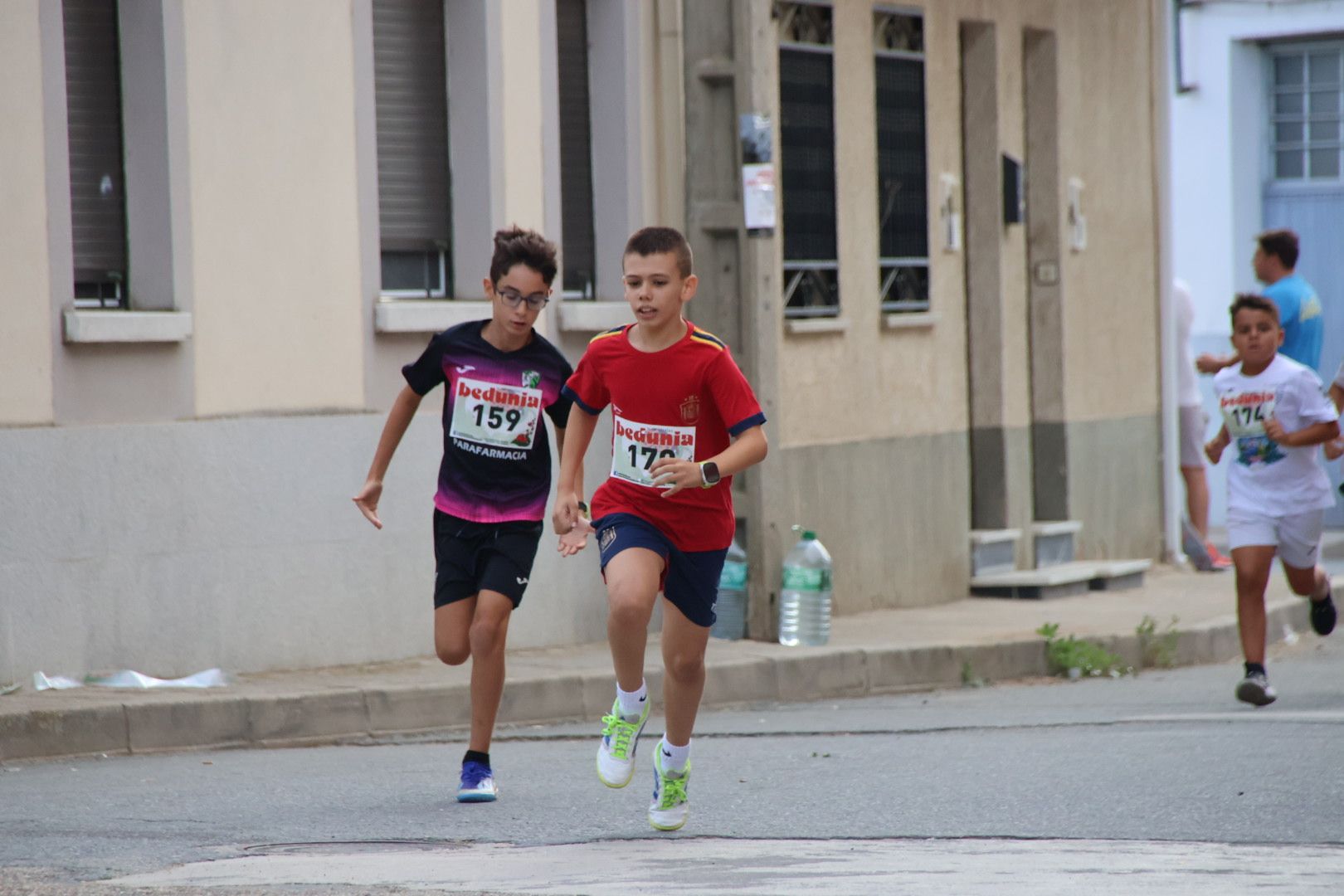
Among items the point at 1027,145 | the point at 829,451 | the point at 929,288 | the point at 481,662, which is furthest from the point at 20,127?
the point at 1027,145

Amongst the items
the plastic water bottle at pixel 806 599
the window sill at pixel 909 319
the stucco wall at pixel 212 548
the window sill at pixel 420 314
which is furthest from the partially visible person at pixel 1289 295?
the stucco wall at pixel 212 548

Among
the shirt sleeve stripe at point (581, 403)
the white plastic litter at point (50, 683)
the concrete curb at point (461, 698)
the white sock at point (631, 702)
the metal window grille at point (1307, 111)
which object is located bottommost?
the concrete curb at point (461, 698)

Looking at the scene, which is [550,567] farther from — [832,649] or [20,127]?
[20,127]

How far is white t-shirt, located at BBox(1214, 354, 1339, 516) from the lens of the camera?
1020 centimetres

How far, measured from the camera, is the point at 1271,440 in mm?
10281

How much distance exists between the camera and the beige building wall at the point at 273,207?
420 inches

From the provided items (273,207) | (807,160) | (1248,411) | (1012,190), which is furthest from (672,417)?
(1012,190)

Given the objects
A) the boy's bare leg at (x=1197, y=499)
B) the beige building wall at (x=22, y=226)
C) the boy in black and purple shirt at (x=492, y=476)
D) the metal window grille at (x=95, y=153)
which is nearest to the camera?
the boy in black and purple shirt at (x=492, y=476)

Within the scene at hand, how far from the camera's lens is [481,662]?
7699 millimetres

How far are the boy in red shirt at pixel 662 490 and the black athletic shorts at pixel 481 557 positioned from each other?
2.46ft

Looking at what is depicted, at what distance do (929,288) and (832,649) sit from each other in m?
3.82

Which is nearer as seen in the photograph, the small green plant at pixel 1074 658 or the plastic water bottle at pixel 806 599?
the plastic water bottle at pixel 806 599

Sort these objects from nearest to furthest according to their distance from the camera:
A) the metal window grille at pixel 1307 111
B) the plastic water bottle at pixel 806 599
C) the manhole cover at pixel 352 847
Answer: the manhole cover at pixel 352 847
the plastic water bottle at pixel 806 599
the metal window grille at pixel 1307 111

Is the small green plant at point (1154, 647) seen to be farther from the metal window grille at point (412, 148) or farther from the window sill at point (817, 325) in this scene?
the metal window grille at point (412, 148)
